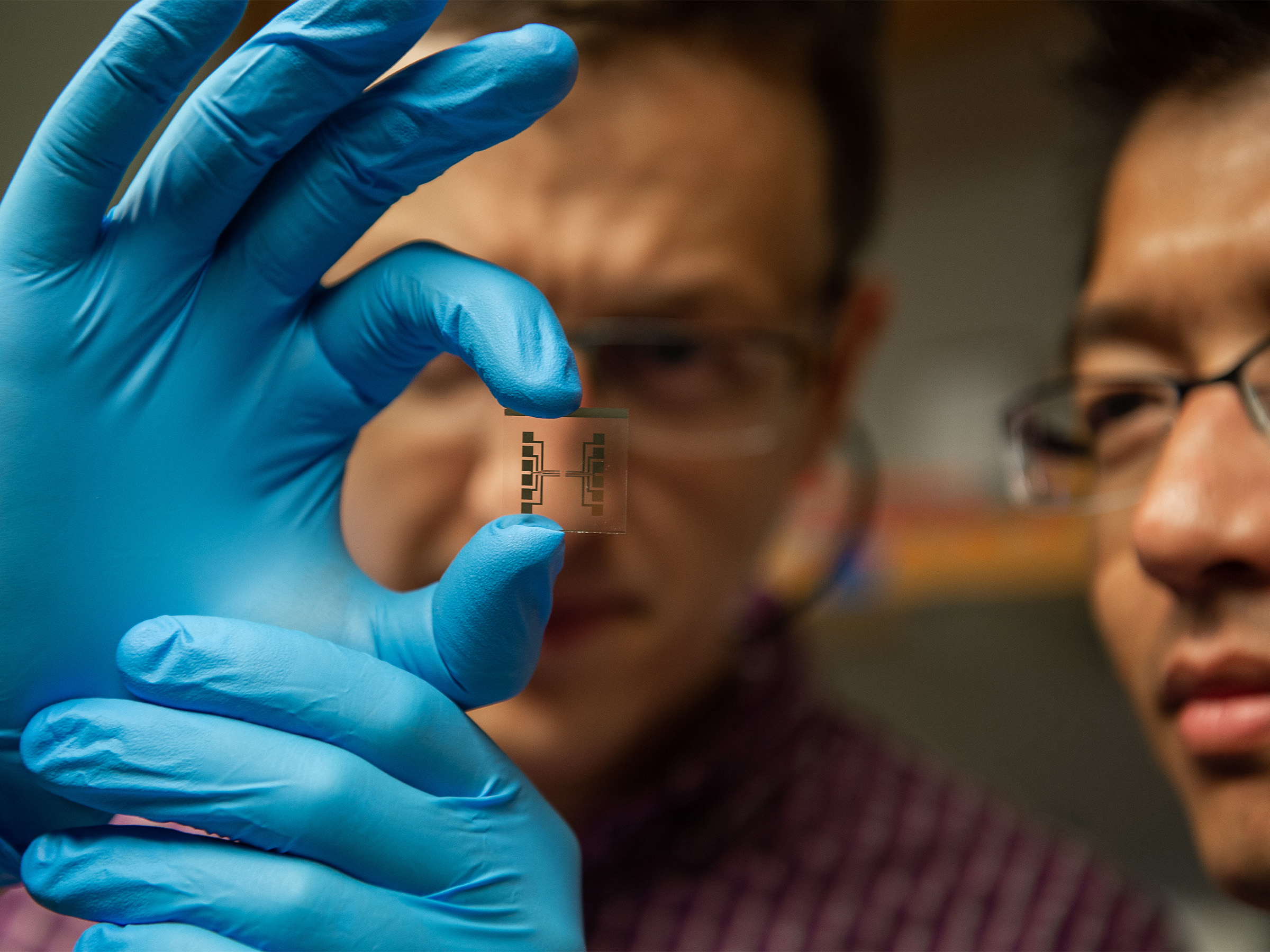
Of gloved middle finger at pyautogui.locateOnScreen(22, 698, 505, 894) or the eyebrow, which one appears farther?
the eyebrow

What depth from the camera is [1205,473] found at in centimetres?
72

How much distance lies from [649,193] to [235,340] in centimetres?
40

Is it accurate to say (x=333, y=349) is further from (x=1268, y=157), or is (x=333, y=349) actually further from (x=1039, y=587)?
(x=1039, y=587)

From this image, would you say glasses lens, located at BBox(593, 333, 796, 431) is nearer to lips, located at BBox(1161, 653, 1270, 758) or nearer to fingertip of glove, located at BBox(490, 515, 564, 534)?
fingertip of glove, located at BBox(490, 515, 564, 534)

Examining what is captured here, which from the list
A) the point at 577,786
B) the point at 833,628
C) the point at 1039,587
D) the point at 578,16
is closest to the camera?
the point at 578,16

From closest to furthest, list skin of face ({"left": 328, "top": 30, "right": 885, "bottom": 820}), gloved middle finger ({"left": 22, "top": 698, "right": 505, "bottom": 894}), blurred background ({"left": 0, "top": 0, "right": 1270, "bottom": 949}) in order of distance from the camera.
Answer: gloved middle finger ({"left": 22, "top": 698, "right": 505, "bottom": 894})
skin of face ({"left": 328, "top": 30, "right": 885, "bottom": 820})
blurred background ({"left": 0, "top": 0, "right": 1270, "bottom": 949})

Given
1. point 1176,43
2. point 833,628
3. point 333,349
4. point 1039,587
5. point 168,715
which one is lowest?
point 833,628

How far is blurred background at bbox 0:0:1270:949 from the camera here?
6.29 feet

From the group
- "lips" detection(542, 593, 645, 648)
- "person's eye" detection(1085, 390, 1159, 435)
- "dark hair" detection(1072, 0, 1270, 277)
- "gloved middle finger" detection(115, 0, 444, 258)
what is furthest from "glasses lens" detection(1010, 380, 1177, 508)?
"gloved middle finger" detection(115, 0, 444, 258)

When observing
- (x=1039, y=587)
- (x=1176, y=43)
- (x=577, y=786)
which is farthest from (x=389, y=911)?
(x=1039, y=587)

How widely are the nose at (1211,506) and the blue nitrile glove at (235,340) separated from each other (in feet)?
1.69

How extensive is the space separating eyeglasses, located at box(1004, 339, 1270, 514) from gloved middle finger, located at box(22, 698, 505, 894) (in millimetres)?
717

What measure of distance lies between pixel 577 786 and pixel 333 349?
58 cm

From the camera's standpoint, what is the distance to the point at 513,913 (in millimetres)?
554
